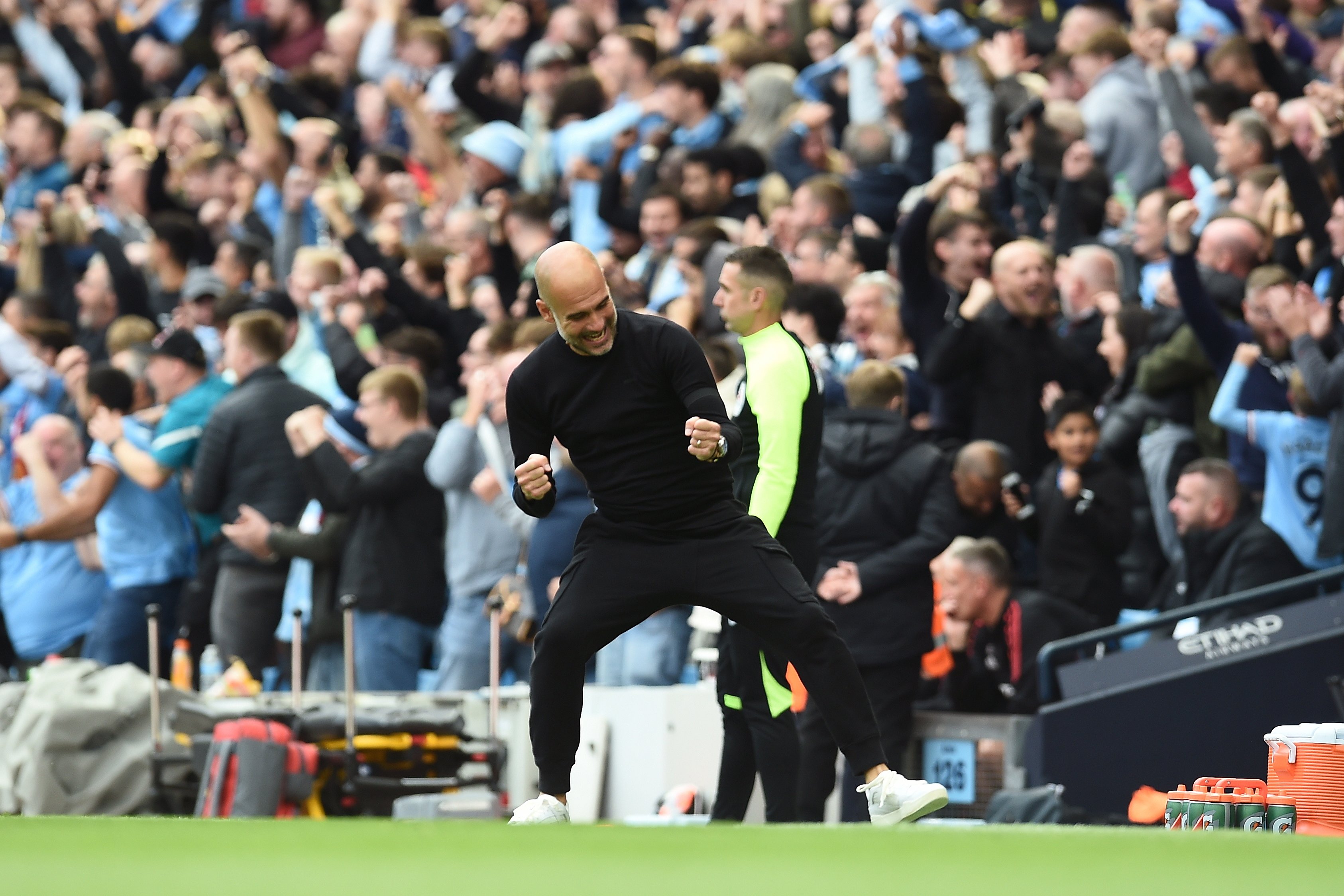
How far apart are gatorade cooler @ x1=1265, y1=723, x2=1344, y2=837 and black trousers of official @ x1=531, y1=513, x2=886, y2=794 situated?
137 centimetres

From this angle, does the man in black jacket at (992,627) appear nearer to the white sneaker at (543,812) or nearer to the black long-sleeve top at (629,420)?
the black long-sleeve top at (629,420)

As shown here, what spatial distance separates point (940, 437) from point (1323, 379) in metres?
2.24

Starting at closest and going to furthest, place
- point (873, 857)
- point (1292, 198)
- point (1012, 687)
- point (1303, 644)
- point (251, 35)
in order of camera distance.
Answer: point (873, 857)
point (1303, 644)
point (1012, 687)
point (1292, 198)
point (251, 35)

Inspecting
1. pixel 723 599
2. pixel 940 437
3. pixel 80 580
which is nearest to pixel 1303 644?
pixel 940 437

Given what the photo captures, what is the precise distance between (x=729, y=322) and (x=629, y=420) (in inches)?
45.9

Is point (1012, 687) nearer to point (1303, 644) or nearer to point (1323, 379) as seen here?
point (1303, 644)

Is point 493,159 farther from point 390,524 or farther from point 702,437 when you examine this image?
point 702,437

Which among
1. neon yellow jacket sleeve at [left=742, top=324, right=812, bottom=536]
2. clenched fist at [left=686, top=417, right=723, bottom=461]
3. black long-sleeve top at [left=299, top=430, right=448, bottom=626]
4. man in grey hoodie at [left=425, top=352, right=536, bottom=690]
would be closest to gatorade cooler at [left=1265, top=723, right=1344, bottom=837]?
neon yellow jacket sleeve at [left=742, top=324, right=812, bottom=536]

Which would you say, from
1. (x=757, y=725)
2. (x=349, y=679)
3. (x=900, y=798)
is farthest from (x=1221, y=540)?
(x=349, y=679)

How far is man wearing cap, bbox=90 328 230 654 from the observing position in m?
11.9

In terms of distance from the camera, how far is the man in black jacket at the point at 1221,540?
9.28 metres

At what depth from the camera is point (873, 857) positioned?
176 inches

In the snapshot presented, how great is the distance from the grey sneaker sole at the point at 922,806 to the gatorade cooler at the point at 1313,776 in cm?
110

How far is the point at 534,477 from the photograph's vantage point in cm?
634
